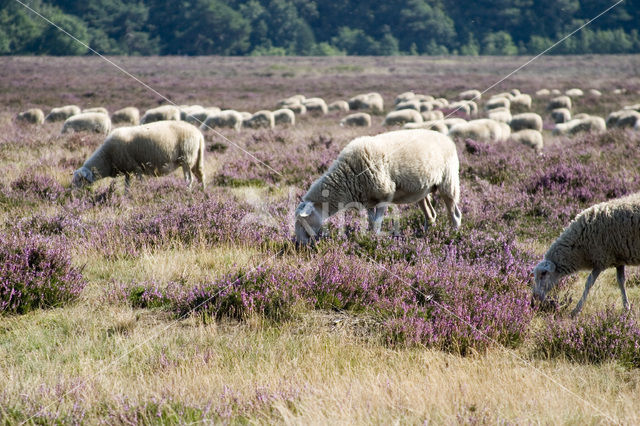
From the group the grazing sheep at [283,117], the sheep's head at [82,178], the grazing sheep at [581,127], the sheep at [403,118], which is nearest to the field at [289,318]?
the sheep's head at [82,178]

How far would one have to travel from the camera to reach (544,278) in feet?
14.3

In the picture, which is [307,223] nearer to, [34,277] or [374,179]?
[374,179]

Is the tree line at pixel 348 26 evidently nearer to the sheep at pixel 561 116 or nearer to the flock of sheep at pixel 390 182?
the sheep at pixel 561 116

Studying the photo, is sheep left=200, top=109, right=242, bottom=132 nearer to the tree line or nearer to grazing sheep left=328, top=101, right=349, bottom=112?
grazing sheep left=328, top=101, right=349, bottom=112

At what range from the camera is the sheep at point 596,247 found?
409cm

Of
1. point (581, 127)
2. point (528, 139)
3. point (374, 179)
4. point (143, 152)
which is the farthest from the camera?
point (581, 127)

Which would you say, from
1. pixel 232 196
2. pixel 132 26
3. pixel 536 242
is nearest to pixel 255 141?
pixel 232 196

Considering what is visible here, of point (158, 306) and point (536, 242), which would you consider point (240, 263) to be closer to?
point (158, 306)

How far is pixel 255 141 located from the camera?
47.2ft

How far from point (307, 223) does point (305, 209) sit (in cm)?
19

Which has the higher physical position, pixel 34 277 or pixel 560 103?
pixel 560 103

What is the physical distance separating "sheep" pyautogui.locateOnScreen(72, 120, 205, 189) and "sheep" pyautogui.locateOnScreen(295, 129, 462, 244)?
11.0 feet

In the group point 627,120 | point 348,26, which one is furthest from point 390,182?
point 348,26

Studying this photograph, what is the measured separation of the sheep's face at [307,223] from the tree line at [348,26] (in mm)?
88558
